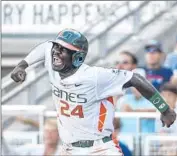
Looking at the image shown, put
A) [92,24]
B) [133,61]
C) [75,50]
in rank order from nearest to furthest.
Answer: [75,50]
[133,61]
[92,24]

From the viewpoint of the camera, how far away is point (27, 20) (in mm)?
12320

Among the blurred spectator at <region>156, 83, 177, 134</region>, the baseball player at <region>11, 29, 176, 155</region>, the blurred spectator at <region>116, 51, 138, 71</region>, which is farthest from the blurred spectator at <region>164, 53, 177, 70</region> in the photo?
the baseball player at <region>11, 29, 176, 155</region>

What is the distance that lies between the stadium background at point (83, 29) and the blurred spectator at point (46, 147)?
5.71 feet

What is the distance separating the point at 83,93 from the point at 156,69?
351 centimetres

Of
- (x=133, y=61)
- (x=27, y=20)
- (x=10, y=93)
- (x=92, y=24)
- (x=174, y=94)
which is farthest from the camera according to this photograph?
(x=27, y=20)

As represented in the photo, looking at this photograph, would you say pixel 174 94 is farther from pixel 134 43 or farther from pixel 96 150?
pixel 134 43

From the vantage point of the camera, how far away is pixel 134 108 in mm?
9438

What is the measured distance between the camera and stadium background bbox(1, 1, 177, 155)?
11086 mm

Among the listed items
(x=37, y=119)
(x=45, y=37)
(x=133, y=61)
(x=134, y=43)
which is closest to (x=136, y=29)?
(x=134, y=43)

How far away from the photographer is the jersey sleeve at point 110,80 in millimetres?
6551

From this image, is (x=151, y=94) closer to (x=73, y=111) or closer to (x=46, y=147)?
(x=73, y=111)

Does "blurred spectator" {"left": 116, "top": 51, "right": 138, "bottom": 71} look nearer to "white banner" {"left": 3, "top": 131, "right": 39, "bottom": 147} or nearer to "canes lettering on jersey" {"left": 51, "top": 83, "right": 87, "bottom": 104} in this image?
"white banner" {"left": 3, "top": 131, "right": 39, "bottom": 147}

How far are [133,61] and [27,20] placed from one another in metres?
2.78

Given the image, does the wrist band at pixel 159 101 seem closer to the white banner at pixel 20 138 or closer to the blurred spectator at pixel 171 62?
the white banner at pixel 20 138
